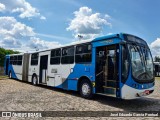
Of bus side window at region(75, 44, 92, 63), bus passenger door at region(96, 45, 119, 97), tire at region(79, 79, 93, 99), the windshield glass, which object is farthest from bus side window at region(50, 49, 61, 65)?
the windshield glass

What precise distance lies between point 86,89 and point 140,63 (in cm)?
326

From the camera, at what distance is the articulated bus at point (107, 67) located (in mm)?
9078

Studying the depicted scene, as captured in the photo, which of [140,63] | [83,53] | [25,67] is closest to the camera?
[140,63]

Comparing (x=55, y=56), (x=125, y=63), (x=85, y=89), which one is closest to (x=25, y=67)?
(x=55, y=56)

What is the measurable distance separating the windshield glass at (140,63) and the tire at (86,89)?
2.76 m

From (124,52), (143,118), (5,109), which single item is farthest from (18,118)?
(124,52)

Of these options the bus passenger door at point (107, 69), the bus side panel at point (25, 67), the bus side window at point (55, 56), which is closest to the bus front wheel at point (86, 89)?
the bus passenger door at point (107, 69)

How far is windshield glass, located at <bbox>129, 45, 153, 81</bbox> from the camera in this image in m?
9.19

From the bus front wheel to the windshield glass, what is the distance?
2757 millimetres

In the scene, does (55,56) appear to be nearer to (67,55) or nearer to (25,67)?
(67,55)

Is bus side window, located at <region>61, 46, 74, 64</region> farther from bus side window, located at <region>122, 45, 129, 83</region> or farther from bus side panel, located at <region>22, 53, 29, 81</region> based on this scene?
bus side panel, located at <region>22, 53, 29, 81</region>

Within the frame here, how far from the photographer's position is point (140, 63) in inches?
373

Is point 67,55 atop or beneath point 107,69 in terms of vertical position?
atop

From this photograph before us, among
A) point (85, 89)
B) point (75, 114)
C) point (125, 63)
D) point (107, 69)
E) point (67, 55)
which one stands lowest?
point (75, 114)
